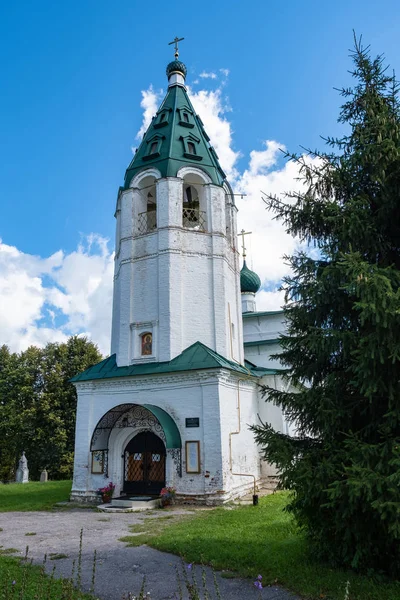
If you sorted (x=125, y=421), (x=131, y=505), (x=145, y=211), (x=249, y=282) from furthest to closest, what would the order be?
1. (x=249, y=282)
2. (x=145, y=211)
3. (x=125, y=421)
4. (x=131, y=505)

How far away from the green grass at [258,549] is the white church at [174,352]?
2.92 meters

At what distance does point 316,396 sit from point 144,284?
1138 centimetres

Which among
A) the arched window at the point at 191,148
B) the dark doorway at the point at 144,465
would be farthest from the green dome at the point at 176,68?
the dark doorway at the point at 144,465

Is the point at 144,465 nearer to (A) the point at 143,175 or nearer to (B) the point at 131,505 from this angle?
(B) the point at 131,505

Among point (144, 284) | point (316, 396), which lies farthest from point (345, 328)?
point (144, 284)

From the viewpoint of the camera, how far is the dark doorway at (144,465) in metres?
14.4

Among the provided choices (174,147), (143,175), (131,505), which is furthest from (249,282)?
(131,505)

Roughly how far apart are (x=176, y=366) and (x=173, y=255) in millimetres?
4158

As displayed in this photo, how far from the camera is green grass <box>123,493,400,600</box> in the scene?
5258 millimetres

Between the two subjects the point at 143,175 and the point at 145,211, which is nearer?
the point at 143,175

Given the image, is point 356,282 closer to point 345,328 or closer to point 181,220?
point 345,328

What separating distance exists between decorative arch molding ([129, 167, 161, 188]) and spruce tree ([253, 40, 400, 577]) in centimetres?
1139

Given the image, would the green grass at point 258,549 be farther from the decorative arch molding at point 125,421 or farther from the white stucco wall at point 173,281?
the white stucco wall at point 173,281

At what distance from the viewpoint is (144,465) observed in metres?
14.7
